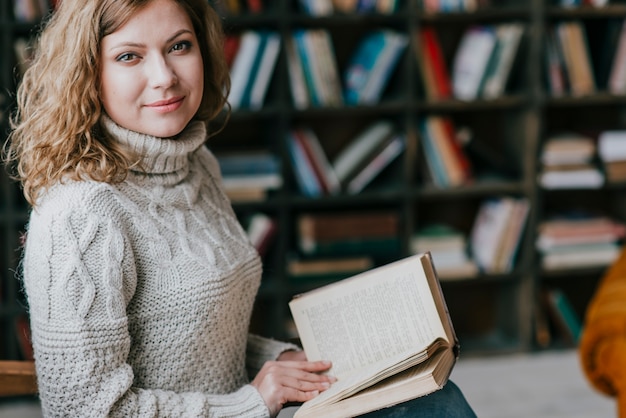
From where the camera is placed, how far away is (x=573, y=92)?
303 cm

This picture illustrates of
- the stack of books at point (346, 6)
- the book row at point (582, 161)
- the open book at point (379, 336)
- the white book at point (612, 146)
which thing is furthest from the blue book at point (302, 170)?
the open book at point (379, 336)

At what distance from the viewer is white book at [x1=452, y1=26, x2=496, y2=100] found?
9.68 ft

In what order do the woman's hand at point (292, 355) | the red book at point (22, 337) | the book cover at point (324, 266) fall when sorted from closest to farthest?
the woman's hand at point (292, 355), the red book at point (22, 337), the book cover at point (324, 266)

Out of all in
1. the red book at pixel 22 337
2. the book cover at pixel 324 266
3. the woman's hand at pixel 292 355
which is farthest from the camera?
the book cover at pixel 324 266

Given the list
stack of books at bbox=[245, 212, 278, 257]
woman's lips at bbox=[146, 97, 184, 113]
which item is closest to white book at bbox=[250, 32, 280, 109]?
stack of books at bbox=[245, 212, 278, 257]

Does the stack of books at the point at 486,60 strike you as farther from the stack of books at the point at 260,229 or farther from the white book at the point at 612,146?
the stack of books at the point at 260,229

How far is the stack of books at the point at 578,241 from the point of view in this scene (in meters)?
3.06

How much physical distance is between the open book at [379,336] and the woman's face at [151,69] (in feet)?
1.28

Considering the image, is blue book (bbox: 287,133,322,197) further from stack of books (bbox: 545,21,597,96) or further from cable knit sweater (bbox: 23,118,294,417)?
cable knit sweater (bbox: 23,118,294,417)

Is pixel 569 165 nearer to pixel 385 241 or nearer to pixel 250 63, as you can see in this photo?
pixel 385 241

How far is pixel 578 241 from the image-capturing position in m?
3.07

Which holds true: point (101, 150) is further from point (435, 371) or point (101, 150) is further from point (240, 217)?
point (240, 217)

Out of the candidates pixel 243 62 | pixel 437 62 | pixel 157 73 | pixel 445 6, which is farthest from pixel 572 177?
pixel 157 73

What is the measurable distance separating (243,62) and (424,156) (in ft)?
2.52
